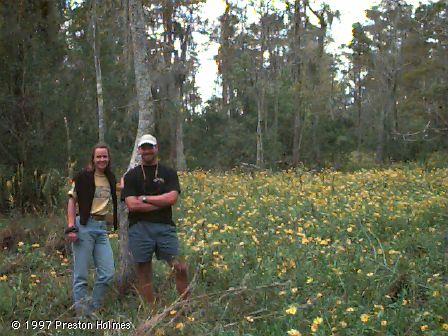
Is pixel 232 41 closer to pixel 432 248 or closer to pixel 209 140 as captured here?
pixel 209 140

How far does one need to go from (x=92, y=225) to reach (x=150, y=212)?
1.98 feet

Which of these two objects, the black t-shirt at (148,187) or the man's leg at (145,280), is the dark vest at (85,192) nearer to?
the black t-shirt at (148,187)

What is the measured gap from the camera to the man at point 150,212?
15.7 ft

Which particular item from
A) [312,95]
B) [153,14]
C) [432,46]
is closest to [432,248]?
[312,95]

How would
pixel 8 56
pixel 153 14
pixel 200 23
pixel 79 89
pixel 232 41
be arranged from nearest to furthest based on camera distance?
pixel 8 56
pixel 79 89
pixel 153 14
pixel 200 23
pixel 232 41

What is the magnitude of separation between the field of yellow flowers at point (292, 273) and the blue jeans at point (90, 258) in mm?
199

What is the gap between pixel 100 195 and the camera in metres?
5.06

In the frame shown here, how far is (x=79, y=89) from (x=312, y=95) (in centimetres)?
1571

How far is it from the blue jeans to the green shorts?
1.10 ft

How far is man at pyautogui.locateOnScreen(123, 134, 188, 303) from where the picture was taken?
4797mm

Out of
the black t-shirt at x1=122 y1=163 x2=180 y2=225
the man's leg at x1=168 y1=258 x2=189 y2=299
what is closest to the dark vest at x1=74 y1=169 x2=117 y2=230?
the black t-shirt at x1=122 y1=163 x2=180 y2=225

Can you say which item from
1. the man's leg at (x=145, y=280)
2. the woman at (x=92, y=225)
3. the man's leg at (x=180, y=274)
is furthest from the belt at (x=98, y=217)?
the man's leg at (x=180, y=274)

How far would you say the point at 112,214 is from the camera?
5.24 m

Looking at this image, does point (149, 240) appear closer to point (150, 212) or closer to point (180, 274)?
point (150, 212)
